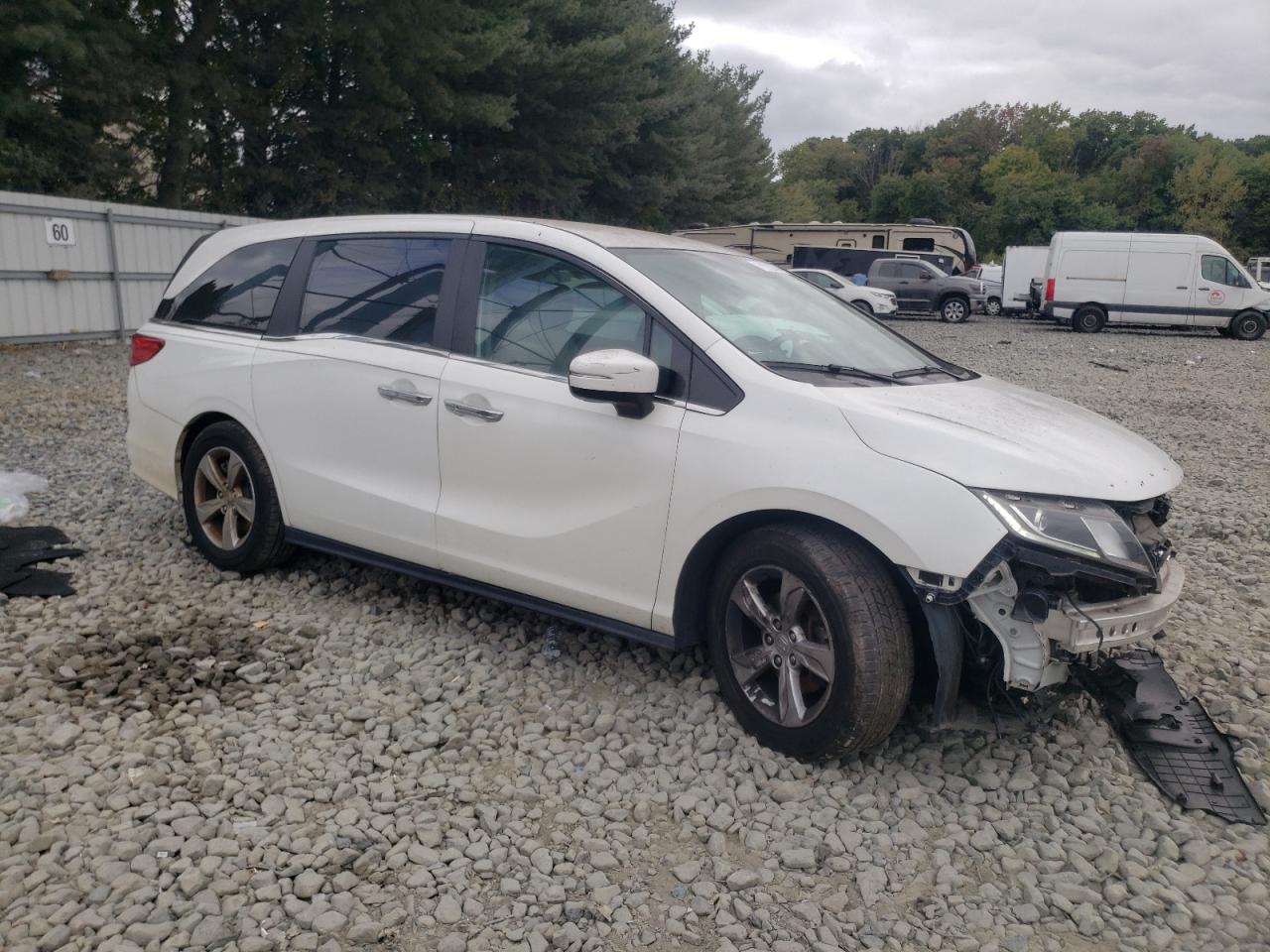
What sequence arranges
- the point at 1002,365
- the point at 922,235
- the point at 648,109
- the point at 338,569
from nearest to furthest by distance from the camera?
the point at 338,569, the point at 1002,365, the point at 648,109, the point at 922,235

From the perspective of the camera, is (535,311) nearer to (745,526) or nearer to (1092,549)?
(745,526)

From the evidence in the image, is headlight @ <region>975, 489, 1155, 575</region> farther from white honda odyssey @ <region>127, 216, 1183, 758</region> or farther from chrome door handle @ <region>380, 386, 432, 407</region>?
chrome door handle @ <region>380, 386, 432, 407</region>

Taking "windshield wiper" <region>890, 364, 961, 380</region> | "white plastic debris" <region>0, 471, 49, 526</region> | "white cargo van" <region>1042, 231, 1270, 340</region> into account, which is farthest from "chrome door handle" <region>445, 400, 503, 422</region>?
"white cargo van" <region>1042, 231, 1270, 340</region>

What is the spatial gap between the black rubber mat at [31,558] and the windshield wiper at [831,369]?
140 inches

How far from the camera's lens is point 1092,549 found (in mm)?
3135

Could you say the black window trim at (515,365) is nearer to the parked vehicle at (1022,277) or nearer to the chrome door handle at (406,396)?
the chrome door handle at (406,396)

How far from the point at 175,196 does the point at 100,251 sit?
583cm

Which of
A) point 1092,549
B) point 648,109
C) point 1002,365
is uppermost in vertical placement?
point 648,109

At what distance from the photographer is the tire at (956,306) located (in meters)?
30.3

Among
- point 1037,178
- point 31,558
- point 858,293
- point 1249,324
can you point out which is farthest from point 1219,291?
point 1037,178

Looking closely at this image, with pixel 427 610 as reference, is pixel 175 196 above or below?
above

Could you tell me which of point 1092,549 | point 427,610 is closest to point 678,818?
point 1092,549

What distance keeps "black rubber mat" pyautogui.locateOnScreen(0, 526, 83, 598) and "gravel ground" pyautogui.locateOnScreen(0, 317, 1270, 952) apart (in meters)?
0.17

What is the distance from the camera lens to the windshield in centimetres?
396
